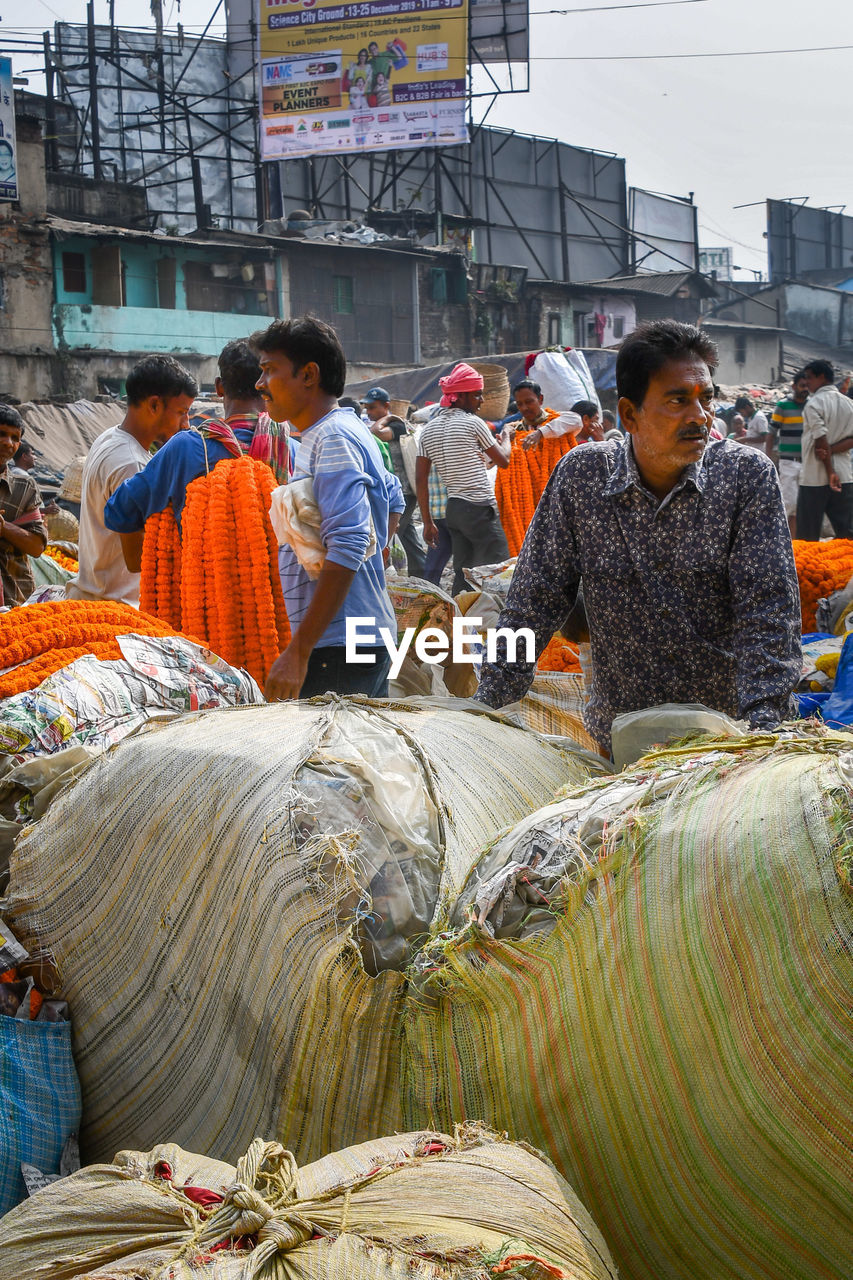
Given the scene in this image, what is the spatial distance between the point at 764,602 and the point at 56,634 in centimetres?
144

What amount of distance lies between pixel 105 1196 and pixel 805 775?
85 cm

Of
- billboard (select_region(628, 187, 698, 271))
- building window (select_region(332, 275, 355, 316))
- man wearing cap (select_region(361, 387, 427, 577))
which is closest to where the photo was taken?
man wearing cap (select_region(361, 387, 427, 577))

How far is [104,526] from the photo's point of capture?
381cm

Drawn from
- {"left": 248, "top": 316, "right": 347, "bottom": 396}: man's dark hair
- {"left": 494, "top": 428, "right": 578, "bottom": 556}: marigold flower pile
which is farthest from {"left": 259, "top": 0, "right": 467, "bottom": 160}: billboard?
{"left": 248, "top": 316, "right": 347, "bottom": 396}: man's dark hair

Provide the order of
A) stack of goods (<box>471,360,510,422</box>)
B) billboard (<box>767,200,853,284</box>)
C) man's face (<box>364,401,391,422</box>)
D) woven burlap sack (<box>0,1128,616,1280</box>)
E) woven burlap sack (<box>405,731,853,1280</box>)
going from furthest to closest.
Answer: billboard (<box>767,200,853,284</box>) → stack of goods (<box>471,360,510,422</box>) → man's face (<box>364,401,391,422</box>) → woven burlap sack (<box>405,731,853,1280</box>) → woven burlap sack (<box>0,1128,616,1280</box>)

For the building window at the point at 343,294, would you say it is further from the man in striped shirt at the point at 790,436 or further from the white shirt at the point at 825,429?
the white shirt at the point at 825,429

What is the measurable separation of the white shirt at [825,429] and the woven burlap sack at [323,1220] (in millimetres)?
7828

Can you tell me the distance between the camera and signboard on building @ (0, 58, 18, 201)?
19891mm

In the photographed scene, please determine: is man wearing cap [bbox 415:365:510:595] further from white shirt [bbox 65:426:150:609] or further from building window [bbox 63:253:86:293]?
building window [bbox 63:253:86:293]

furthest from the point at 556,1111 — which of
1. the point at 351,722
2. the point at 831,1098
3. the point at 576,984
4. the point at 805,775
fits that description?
the point at 351,722

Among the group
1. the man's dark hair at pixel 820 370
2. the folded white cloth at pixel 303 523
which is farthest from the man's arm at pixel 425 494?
the folded white cloth at pixel 303 523

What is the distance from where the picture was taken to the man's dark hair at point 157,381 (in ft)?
12.6

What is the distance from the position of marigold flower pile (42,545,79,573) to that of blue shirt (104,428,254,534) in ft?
9.32

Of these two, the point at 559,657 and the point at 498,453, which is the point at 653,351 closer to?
the point at 559,657
